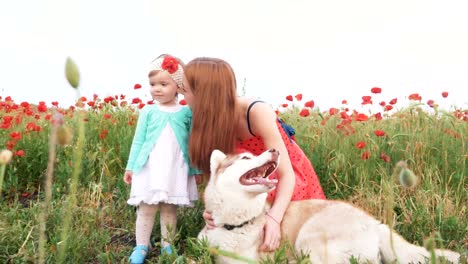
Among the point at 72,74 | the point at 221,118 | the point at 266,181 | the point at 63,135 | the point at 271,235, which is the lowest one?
the point at 271,235

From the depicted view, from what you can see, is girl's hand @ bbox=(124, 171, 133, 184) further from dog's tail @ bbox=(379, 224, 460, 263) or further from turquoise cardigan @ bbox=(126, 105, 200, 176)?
dog's tail @ bbox=(379, 224, 460, 263)

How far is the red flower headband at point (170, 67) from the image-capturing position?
14.0 feet

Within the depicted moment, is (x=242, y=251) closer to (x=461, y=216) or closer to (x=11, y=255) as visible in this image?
(x=11, y=255)

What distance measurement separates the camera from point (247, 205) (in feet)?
12.0

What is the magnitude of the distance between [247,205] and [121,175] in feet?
8.04

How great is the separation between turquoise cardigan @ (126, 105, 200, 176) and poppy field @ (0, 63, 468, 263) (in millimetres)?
458

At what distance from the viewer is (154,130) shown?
435cm

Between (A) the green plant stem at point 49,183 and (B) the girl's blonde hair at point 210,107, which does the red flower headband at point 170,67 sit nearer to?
(B) the girl's blonde hair at point 210,107

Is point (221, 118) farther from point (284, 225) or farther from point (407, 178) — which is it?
point (407, 178)

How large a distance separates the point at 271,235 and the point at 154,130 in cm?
134

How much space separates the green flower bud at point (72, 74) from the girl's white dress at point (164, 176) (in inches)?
114

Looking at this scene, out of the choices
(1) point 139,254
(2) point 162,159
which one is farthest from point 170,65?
(1) point 139,254

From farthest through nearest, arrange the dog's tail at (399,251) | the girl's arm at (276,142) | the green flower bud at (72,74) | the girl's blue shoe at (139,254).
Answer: the girl's blue shoe at (139,254), the girl's arm at (276,142), the dog's tail at (399,251), the green flower bud at (72,74)

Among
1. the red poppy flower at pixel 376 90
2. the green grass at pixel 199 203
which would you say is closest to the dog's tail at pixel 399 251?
the green grass at pixel 199 203
